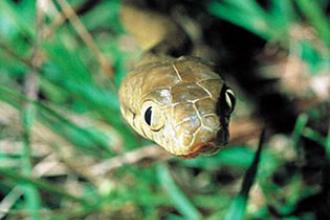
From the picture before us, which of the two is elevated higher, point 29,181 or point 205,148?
point 29,181

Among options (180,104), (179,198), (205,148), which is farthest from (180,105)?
(179,198)

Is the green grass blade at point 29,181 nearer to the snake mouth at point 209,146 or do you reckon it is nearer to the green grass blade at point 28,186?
the green grass blade at point 28,186

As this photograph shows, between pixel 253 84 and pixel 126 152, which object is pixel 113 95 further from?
pixel 253 84

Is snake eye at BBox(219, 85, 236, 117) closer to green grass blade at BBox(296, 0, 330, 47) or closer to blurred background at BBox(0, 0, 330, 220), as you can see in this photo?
blurred background at BBox(0, 0, 330, 220)

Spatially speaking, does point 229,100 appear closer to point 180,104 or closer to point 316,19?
point 180,104

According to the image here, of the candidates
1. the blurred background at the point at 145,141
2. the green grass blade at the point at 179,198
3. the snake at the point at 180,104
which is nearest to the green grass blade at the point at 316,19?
the blurred background at the point at 145,141

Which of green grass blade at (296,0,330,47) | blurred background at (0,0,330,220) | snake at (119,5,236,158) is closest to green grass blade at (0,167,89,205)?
blurred background at (0,0,330,220)
